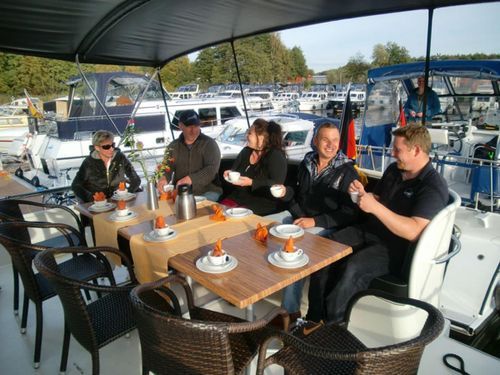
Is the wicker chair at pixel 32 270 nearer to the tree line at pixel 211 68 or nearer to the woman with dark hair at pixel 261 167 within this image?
the woman with dark hair at pixel 261 167

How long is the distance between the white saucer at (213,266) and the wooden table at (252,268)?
0.02 meters

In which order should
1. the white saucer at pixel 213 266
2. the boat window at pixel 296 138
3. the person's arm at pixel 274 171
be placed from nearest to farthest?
the white saucer at pixel 213 266 < the person's arm at pixel 274 171 < the boat window at pixel 296 138

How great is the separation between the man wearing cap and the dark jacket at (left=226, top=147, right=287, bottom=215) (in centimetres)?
35

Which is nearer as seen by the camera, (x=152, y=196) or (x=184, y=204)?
(x=184, y=204)

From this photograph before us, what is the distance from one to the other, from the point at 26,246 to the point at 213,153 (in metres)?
2.11

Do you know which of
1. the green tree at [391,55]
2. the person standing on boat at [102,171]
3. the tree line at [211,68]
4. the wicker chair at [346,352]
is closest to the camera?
the wicker chair at [346,352]

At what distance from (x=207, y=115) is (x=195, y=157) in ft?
27.7

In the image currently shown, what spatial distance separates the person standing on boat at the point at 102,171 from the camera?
3.57 m

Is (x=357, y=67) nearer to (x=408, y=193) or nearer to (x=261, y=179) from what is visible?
(x=261, y=179)

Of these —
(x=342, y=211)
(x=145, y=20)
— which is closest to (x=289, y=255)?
(x=342, y=211)

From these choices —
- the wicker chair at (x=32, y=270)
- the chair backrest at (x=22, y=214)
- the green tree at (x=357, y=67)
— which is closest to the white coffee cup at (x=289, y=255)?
the wicker chair at (x=32, y=270)

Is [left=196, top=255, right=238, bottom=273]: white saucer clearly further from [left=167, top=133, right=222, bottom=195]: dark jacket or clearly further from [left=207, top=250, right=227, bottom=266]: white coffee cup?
[left=167, top=133, right=222, bottom=195]: dark jacket

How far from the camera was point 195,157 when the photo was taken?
3785 millimetres

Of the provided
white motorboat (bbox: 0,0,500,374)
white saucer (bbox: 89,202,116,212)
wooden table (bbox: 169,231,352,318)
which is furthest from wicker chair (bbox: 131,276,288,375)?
white saucer (bbox: 89,202,116,212)
